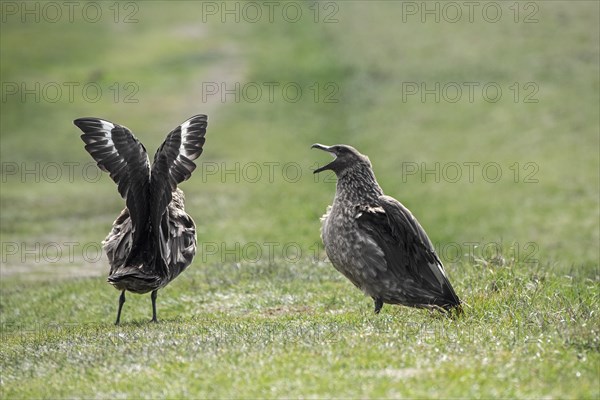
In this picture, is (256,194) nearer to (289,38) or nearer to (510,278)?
(510,278)

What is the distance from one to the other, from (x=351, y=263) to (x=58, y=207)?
19849 millimetres

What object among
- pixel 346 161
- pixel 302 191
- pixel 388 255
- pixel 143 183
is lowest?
pixel 302 191

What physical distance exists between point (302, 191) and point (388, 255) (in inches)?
744

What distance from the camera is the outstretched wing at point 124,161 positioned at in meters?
10.9

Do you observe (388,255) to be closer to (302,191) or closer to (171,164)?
(171,164)

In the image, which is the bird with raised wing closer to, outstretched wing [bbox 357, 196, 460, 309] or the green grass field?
outstretched wing [bbox 357, 196, 460, 309]

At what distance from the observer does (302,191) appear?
96.4 ft

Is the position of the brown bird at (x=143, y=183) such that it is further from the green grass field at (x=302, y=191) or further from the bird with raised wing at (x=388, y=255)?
the bird with raised wing at (x=388, y=255)

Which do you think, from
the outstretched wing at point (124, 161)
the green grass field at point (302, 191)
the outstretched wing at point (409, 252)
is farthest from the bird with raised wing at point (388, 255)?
the outstretched wing at point (124, 161)

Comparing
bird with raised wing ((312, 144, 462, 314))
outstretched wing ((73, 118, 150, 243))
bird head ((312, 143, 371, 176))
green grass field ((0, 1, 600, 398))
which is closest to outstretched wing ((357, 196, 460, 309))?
bird with raised wing ((312, 144, 462, 314))

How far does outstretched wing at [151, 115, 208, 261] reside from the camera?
10852 millimetres

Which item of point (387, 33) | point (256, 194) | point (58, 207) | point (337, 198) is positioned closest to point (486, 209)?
point (256, 194)

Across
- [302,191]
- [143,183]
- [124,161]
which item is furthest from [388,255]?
[302,191]

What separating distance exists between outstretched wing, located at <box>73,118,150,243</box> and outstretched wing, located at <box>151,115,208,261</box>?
13 centimetres
